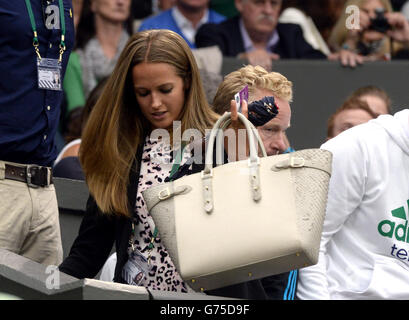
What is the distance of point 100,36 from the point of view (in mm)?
7488

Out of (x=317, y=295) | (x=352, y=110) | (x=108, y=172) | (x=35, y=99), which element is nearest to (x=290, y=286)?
(x=317, y=295)

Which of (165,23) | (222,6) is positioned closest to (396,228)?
(165,23)

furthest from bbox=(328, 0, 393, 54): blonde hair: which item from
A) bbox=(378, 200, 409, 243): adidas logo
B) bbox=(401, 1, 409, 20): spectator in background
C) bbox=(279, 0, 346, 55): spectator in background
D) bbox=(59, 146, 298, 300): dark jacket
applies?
bbox=(59, 146, 298, 300): dark jacket

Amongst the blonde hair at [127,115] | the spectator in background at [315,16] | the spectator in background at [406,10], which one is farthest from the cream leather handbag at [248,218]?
the spectator in background at [406,10]

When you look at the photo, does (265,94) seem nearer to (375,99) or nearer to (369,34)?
(375,99)

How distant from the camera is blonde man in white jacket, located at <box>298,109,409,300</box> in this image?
12.3ft

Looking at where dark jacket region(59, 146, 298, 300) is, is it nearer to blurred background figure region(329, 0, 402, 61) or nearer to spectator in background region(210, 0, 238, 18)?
blurred background figure region(329, 0, 402, 61)

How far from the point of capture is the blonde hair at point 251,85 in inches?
160

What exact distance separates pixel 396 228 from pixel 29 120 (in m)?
1.55

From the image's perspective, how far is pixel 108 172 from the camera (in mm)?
3742

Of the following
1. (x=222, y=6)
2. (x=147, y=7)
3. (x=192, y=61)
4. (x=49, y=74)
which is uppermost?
(x=192, y=61)

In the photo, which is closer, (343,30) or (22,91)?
(22,91)

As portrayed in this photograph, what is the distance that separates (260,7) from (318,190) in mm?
4271
